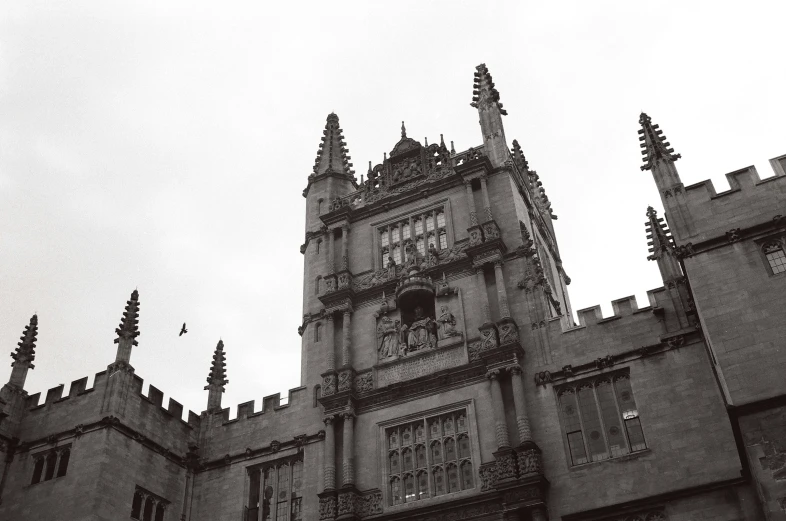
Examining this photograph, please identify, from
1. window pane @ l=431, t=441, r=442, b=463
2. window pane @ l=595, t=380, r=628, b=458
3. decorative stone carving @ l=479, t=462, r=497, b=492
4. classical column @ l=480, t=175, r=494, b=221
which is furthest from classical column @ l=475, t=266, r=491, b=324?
decorative stone carving @ l=479, t=462, r=497, b=492

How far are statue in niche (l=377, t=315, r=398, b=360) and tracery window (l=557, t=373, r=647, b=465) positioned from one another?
22.1 ft

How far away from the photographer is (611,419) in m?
26.3

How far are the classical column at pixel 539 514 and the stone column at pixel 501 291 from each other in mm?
7233

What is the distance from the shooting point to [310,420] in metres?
31.5

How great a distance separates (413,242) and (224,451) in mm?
11166

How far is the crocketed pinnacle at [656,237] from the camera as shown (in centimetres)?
2959

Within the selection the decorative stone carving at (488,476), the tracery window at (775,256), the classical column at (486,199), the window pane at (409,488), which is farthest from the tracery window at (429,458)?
the tracery window at (775,256)

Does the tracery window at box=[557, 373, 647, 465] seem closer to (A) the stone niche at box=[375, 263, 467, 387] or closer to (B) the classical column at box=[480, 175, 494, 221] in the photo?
(A) the stone niche at box=[375, 263, 467, 387]

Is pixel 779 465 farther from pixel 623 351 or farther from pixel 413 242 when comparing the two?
pixel 413 242

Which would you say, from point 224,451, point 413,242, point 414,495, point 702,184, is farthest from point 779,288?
point 224,451

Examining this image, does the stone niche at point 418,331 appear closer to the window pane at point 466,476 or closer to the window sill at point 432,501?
the window pane at point 466,476

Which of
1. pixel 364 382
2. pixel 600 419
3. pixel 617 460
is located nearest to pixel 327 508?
pixel 364 382

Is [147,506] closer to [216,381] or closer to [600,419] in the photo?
[216,381]

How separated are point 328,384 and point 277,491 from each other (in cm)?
425
